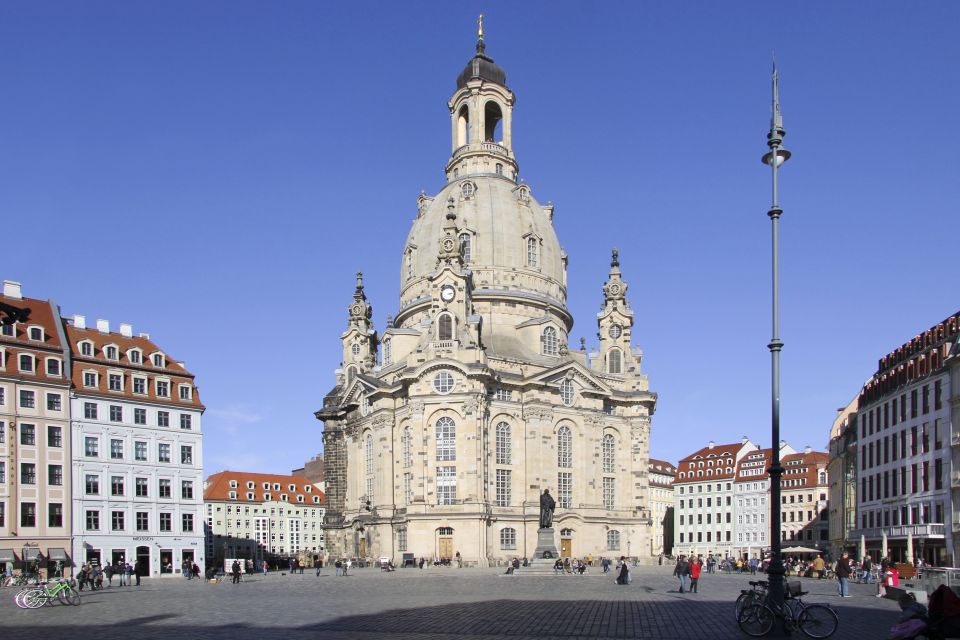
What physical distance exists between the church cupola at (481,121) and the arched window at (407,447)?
1232 inches

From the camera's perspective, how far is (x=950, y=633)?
1762 centimetres

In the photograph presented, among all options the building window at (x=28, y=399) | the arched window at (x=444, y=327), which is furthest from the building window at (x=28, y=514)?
the arched window at (x=444, y=327)

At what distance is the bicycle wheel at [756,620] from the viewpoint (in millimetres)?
22891

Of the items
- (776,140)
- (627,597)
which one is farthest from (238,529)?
(776,140)

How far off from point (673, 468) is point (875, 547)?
300ft

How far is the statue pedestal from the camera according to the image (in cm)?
7038

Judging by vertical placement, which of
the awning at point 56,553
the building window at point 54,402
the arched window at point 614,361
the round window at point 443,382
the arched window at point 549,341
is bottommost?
the awning at point 56,553

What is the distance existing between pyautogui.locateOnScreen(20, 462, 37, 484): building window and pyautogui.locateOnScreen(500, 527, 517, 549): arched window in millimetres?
36775

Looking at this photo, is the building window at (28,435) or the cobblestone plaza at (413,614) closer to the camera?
the cobblestone plaza at (413,614)

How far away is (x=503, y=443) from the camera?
83.9 metres

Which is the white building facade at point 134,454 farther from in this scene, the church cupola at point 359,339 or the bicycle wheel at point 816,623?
the bicycle wheel at point 816,623

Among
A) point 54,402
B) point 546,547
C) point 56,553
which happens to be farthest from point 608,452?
point 54,402

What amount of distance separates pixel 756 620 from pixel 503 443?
2395 inches

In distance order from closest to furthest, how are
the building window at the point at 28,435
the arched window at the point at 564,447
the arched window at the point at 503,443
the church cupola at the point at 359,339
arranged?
the building window at the point at 28,435 → the arched window at the point at 503,443 → the arched window at the point at 564,447 → the church cupola at the point at 359,339
